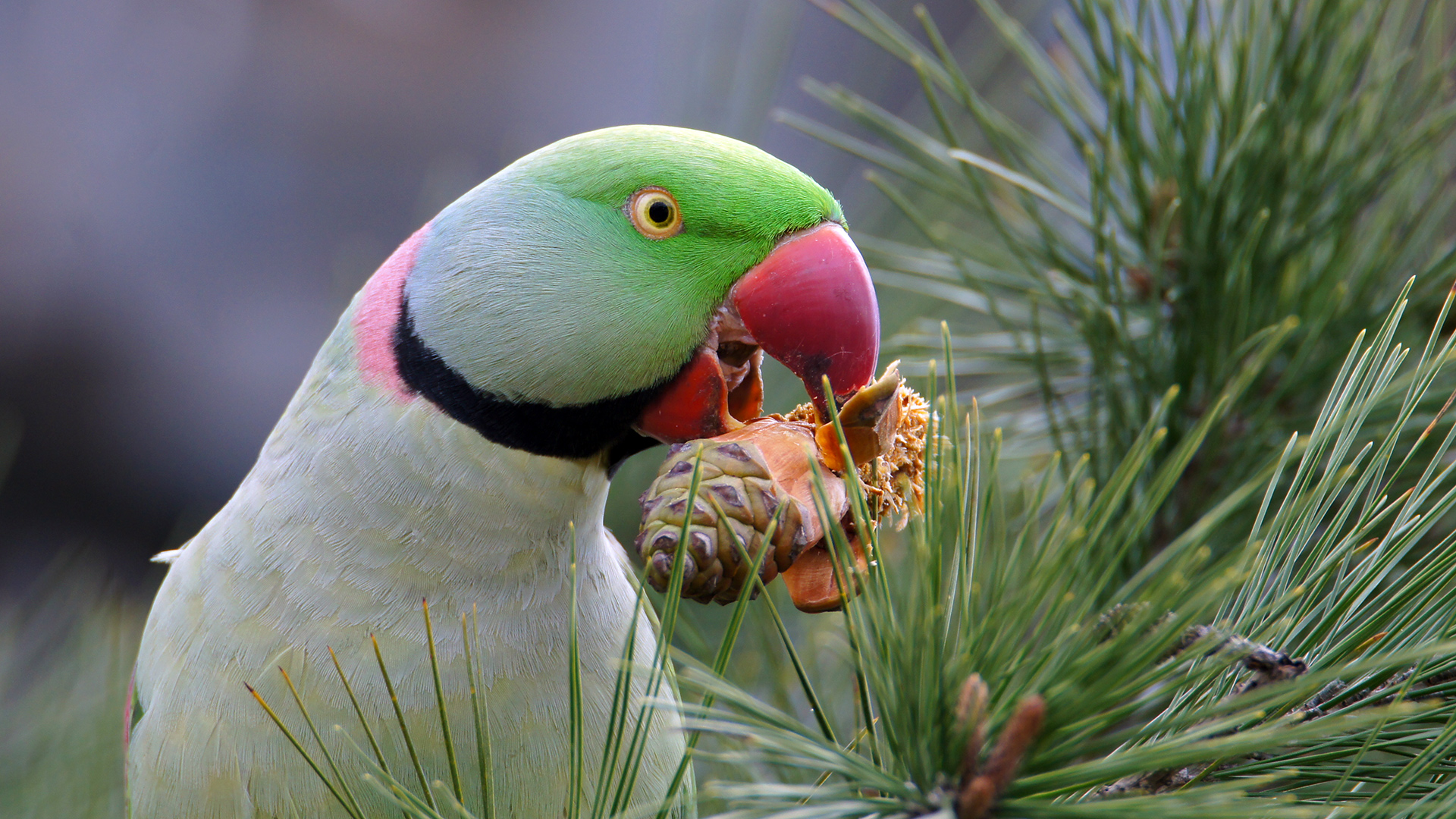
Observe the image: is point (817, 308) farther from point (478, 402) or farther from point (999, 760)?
point (999, 760)

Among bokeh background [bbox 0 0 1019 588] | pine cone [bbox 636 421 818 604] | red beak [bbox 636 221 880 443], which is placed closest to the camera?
pine cone [bbox 636 421 818 604]

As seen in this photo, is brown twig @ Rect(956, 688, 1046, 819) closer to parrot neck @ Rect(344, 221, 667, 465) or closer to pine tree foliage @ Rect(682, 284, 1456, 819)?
pine tree foliage @ Rect(682, 284, 1456, 819)

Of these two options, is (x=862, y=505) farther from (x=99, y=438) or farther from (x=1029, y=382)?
(x=99, y=438)

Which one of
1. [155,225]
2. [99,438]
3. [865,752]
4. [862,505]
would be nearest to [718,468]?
[862,505]

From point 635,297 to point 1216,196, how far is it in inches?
27.1

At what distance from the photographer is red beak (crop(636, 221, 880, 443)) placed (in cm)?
101

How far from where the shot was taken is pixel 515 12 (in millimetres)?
5176

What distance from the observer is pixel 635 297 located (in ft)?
3.39

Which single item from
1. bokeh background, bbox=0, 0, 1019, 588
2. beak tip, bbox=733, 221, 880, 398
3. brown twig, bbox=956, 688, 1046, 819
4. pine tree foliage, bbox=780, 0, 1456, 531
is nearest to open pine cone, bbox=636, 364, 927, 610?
beak tip, bbox=733, 221, 880, 398

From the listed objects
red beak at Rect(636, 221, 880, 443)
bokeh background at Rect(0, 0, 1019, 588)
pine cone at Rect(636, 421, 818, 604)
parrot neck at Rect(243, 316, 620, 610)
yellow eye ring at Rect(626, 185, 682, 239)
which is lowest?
bokeh background at Rect(0, 0, 1019, 588)

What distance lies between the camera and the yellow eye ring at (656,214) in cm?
104

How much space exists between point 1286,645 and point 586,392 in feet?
2.12

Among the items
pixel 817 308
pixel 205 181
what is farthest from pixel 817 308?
pixel 205 181

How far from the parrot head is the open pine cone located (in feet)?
0.46
